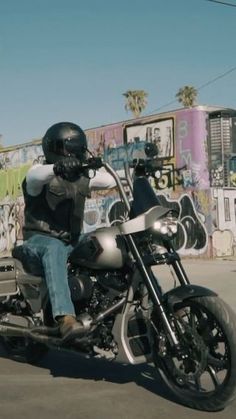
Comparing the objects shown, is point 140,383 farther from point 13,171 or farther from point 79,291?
point 13,171

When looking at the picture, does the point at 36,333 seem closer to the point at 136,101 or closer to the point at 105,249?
the point at 105,249

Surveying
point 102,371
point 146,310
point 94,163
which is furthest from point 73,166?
point 102,371

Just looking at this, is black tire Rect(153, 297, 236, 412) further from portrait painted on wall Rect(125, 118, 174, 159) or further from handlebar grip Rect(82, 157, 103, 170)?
portrait painted on wall Rect(125, 118, 174, 159)

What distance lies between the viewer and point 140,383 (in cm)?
479

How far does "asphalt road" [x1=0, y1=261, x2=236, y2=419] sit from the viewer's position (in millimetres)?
4109

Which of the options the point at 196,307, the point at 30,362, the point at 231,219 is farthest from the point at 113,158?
the point at 196,307

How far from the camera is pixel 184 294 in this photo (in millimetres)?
4059

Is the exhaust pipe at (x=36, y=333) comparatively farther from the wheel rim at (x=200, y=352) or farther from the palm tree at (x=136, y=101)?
the palm tree at (x=136, y=101)

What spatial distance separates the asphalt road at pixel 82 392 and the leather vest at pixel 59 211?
3.86 ft

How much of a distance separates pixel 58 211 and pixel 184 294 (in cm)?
150

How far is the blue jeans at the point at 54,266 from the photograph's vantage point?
15.1 ft

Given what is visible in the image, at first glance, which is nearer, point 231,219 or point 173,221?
point 173,221

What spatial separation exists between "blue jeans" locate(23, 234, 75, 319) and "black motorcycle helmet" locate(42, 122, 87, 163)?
0.71 meters

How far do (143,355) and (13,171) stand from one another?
1957 centimetres
